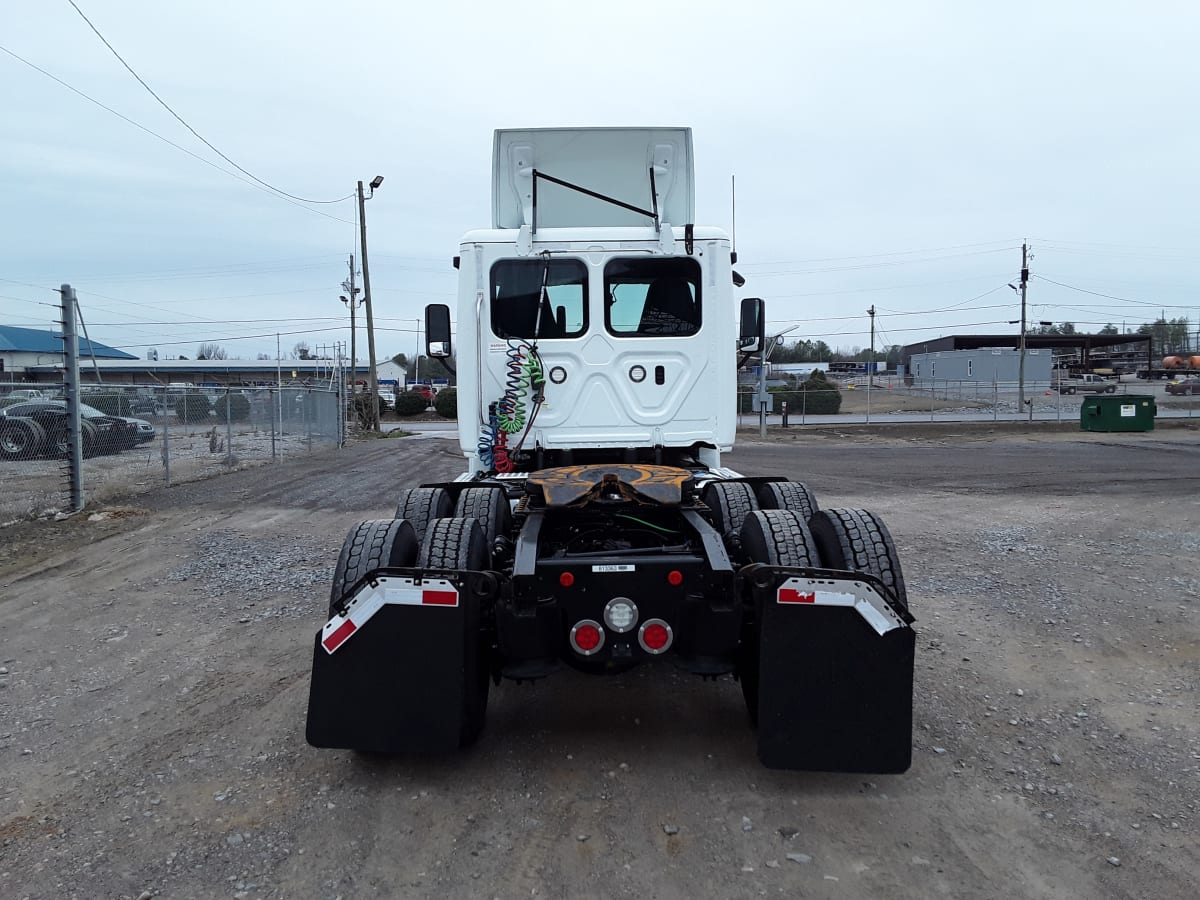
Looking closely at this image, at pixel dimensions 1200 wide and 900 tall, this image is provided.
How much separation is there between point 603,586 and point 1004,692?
2.70m

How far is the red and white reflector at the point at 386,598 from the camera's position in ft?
11.5

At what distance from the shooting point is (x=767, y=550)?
12.8 ft

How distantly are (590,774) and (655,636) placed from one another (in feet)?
2.41

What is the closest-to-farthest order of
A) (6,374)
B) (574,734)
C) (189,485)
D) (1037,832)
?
1. (1037,832)
2. (574,734)
3. (189,485)
4. (6,374)

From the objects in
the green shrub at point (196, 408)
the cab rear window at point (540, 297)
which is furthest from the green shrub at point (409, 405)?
the cab rear window at point (540, 297)

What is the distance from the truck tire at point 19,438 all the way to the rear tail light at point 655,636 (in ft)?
33.0

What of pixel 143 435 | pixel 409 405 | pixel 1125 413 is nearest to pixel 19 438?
pixel 143 435

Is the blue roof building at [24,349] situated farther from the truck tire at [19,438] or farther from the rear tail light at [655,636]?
the rear tail light at [655,636]

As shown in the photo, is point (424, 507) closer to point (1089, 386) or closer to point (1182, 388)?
point (1182, 388)

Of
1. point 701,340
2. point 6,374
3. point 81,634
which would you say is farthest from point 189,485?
point 6,374

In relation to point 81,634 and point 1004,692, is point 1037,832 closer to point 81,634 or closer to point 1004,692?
point 1004,692

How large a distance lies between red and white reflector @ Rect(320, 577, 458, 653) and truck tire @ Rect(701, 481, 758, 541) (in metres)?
1.70

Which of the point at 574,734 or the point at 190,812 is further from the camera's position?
the point at 574,734

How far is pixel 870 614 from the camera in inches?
137
